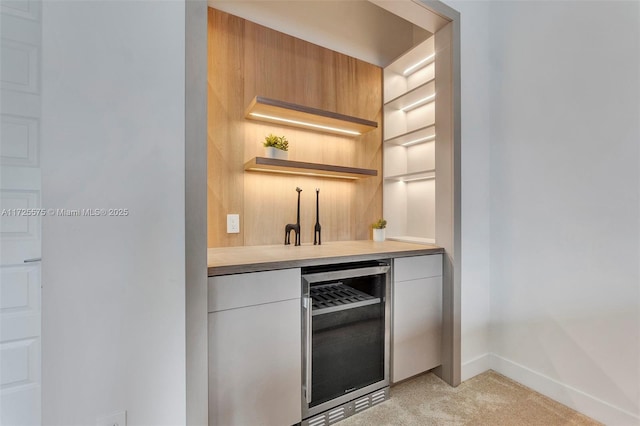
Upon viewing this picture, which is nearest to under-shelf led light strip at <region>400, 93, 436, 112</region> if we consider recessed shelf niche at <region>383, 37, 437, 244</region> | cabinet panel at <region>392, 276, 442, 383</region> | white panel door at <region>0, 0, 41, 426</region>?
recessed shelf niche at <region>383, 37, 437, 244</region>

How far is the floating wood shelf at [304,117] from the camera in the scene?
1751 millimetres

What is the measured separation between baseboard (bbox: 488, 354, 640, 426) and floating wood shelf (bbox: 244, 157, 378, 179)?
1.64m

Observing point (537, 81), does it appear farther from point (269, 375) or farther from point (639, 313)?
point (269, 375)

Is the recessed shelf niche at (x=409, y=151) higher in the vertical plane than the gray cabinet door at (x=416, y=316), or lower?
higher

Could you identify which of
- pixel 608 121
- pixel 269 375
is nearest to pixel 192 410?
pixel 269 375

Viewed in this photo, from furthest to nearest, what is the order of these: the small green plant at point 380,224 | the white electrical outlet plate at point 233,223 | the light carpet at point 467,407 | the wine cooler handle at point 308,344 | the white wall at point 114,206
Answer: the small green plant at point 380,224, the white electrical outlet plate at point 233,223, the light carpet at point 467,407, the wine cooler handle at point 308,344, the white wall at point 114,206

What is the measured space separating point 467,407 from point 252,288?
145cm

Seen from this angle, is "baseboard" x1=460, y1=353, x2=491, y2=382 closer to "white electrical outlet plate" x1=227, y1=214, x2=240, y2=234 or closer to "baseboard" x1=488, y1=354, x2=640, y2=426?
"baseboard" x1=488, y1=354, x2=640, y2=426

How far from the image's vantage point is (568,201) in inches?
64.5

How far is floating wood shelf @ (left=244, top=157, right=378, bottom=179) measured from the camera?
173 cm

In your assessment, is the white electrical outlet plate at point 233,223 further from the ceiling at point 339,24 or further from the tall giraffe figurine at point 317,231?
the ceiling at point 339,24

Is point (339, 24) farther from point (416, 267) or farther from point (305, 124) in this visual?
point (416, 267)

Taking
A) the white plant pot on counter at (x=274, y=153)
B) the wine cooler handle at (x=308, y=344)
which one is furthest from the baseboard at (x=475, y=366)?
the white plant pot on counter at (x=274, y=153)

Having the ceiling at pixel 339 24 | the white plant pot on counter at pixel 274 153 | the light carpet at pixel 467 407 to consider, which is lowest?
the light carpet at pixel 467 407
